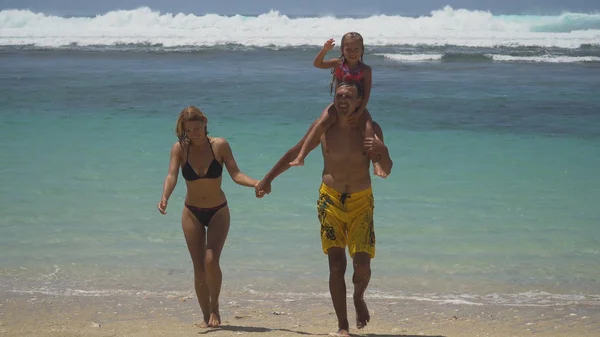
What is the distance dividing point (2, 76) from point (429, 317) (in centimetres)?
1781

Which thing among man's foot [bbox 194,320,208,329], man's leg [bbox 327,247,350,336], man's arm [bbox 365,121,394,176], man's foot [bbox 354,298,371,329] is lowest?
man's foot [bbox 194,320,208,329]

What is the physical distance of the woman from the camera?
5859 mm

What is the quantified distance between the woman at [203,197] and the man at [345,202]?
1.99 ft

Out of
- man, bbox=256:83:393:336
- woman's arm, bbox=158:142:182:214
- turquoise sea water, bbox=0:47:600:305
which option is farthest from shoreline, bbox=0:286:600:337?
woman's arm, bbox=158:142:182:214

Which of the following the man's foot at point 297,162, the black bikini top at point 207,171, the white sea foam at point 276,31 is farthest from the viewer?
the white sea foam at point 276,31

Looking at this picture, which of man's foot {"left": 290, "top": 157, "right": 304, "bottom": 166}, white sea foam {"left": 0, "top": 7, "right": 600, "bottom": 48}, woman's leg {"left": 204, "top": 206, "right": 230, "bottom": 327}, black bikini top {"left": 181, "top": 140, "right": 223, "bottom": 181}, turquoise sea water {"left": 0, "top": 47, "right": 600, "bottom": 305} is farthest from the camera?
white sea foam {"left": 0, "top": 7, "right": 600, "bottom": 48}

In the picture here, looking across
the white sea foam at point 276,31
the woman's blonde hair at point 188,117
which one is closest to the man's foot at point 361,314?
the woman's blonde hair at point 188,117

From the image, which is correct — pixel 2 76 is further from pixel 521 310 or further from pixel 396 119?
pixel 521 310

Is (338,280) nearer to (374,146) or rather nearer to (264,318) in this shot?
(374,146)

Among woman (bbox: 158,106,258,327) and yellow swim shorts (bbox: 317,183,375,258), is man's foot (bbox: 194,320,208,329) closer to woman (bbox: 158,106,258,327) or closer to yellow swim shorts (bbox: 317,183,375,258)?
woman (bbox: 158,106,258,327)

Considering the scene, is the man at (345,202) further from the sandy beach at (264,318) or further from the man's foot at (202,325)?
the man's foot at (202,325)

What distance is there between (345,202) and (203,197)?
1.02 metres

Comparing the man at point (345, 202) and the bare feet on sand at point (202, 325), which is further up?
the man at point (345, 202)

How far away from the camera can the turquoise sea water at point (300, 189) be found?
24.4 feet
